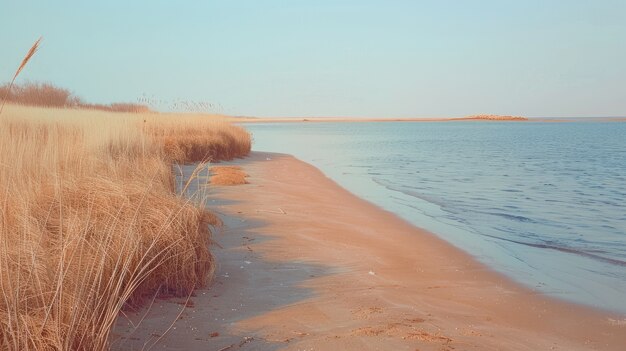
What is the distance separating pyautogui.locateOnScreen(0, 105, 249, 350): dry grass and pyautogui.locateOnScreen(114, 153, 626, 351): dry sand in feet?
0.97

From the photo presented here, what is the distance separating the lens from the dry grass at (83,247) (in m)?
2.75

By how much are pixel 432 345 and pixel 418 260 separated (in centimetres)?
299

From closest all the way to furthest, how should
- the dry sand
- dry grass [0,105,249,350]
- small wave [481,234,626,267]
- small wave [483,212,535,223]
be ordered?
dry grass [0,105,249,350] → the dry sand → small wave [481,234,626,267] → small wave [483,212,535,223]

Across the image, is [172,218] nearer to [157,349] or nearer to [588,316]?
[157,349]

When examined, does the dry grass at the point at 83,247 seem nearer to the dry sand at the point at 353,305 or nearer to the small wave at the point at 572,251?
the dry sand at the point at 353,305

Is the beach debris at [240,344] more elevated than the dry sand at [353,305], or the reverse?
the beach debris at [240,344]

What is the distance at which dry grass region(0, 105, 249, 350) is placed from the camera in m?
2.75

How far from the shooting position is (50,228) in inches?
183

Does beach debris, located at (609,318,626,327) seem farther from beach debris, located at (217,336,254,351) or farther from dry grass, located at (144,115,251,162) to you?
dry grass, located at (144,115,251,162)

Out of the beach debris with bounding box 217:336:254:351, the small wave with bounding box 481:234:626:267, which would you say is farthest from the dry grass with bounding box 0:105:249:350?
the small wave with bounding box 481:234:626:267

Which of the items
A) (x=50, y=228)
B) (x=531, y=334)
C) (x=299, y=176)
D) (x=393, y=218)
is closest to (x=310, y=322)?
(x=531, y=334)

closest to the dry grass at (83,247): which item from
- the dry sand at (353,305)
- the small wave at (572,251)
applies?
the dry sand at (353,305)

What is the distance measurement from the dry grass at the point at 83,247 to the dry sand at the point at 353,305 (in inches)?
11.7

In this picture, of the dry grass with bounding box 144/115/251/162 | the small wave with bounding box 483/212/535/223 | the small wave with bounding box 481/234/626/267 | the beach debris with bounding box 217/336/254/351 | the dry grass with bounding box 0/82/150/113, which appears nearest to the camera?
the beach debris with bounding box 217/336/254/351
